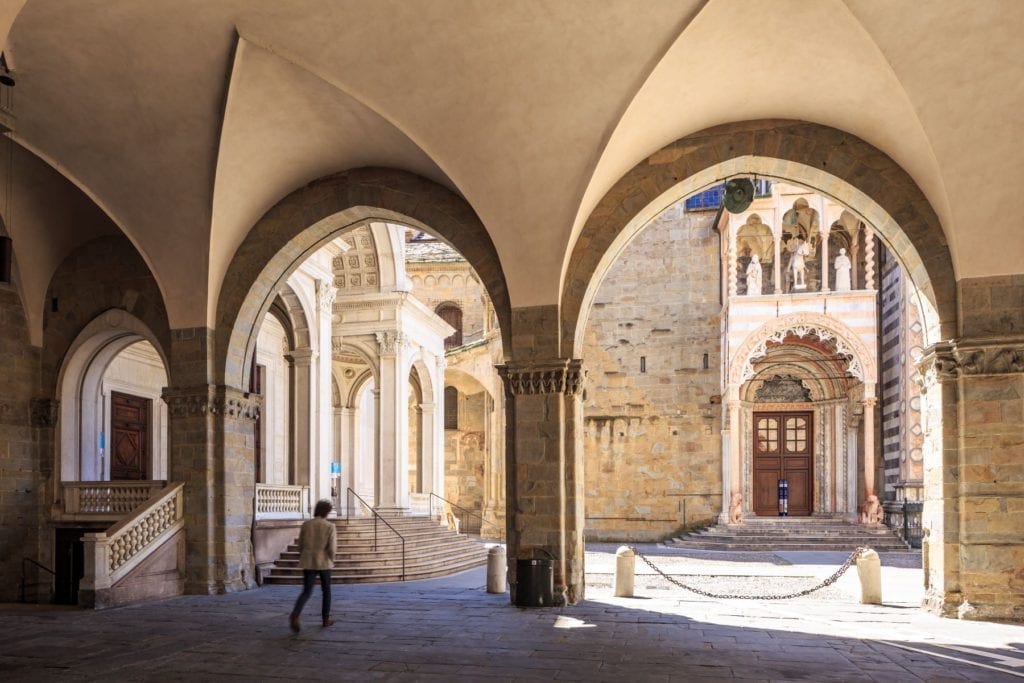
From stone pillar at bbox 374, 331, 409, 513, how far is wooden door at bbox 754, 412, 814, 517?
33.8 ft

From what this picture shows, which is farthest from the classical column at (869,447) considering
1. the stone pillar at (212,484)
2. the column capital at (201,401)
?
the column capital at (201,401)

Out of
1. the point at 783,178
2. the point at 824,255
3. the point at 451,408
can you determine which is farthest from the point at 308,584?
the point at 451,408

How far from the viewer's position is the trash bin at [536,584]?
10414 mm

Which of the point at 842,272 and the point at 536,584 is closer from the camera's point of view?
the point at 536,584

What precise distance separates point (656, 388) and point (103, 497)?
14555 mm

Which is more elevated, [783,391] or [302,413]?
[783,391]

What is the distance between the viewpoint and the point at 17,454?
14078 mm

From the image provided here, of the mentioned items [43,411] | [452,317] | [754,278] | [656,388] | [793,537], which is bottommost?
[793,537]

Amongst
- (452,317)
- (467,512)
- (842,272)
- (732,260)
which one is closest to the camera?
(842,272)

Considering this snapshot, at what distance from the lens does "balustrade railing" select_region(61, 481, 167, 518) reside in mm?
13898

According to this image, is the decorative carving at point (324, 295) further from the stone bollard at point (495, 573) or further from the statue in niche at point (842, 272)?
the statue in niche at point (842, 272)

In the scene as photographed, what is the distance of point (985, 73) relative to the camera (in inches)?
343

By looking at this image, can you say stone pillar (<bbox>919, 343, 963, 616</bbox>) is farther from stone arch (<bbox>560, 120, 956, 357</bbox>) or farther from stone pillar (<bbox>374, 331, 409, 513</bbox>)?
stone pillar (<bbox>374, 331, 409, 513</bbox>)

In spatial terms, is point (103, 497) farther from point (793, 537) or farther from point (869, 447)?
point (869, 447)
